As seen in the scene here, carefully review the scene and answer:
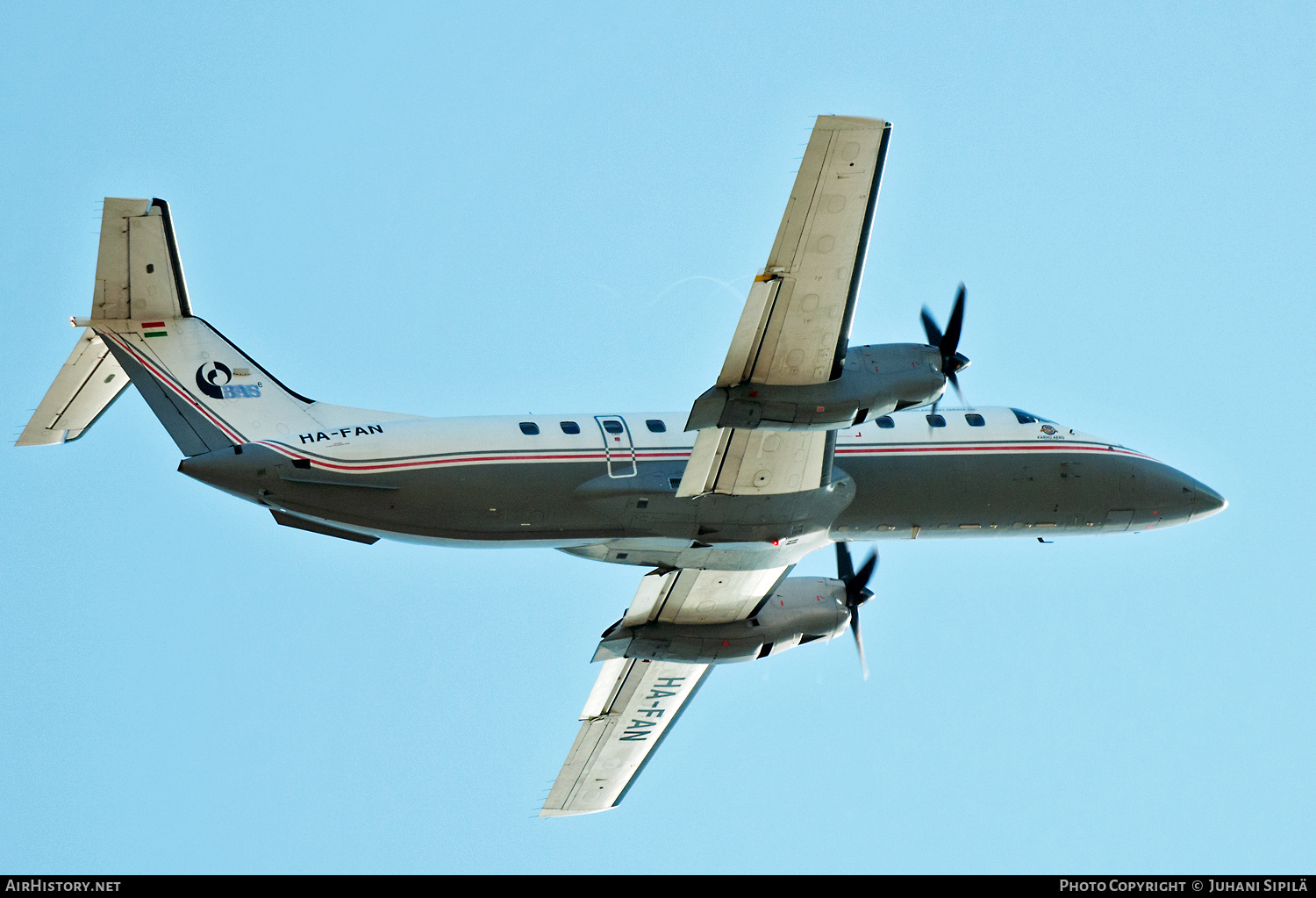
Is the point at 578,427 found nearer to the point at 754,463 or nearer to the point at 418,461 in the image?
the point at 418,461

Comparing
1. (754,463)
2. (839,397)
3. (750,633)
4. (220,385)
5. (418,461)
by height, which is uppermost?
(220,385)

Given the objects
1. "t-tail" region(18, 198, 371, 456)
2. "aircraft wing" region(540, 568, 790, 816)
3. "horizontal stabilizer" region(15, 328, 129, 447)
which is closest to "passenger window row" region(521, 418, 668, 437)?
"t-tail" region(18, 198, 371, 456)

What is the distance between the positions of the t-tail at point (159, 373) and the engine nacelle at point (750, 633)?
7950mm

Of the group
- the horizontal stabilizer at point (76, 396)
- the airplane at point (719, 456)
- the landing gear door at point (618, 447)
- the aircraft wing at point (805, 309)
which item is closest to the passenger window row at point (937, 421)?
the airplane at point (719, 456)

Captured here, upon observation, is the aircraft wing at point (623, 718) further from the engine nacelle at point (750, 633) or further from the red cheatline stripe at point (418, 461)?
the red cheatline stripe at point (418, 461)

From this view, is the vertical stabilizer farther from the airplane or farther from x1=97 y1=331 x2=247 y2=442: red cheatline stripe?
x1=97 y1=331 x2=247 y2=442: red cheatline stripe

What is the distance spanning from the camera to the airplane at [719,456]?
24.5m

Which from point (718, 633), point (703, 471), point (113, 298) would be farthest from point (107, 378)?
point (718, 633)

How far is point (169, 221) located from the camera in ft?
85.6

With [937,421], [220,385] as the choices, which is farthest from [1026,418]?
[220,385]

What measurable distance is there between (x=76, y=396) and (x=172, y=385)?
5.55 feet

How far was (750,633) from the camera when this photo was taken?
101ft

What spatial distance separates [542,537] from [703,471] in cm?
309

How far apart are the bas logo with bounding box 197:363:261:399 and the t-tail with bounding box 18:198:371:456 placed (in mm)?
15
